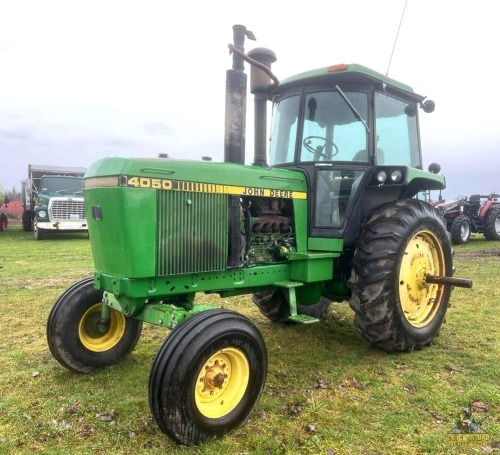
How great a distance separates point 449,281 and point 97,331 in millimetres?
3235

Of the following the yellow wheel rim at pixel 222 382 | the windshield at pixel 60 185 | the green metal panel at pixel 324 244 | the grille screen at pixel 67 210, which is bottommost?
the yellow wheel rim at pixel 222 382

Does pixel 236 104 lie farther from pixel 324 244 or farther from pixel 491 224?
pixel 491 224

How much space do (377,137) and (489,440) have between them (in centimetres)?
267

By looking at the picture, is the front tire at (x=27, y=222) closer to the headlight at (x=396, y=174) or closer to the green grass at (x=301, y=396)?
the green grass at (x=301, y=396)

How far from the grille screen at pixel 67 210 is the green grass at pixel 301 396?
1015 centimetres

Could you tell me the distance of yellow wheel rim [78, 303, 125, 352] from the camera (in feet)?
12.4

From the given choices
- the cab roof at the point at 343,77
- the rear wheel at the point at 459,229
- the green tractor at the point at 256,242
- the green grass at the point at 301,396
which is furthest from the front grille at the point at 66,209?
the cab roof at the point at 343,77

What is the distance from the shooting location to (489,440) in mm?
2713

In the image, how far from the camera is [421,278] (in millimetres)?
4371

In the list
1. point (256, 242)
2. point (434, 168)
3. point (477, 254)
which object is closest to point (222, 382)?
point (256, 242)

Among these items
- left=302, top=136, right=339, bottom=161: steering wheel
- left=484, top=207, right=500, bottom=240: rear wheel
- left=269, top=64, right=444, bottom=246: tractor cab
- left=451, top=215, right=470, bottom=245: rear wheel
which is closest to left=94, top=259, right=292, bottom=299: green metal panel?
left=269, top=64, right=444, bottom=246: tractor cab

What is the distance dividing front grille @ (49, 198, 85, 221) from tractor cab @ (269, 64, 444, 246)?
485 inches

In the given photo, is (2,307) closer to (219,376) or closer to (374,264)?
(219,376)

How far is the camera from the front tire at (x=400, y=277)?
3.85m
